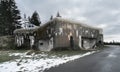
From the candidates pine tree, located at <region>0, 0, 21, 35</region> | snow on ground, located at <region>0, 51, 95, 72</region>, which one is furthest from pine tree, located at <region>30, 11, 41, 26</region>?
snow on ground, located at <region>0, 51, 95, 72</region>

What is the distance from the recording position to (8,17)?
6188 centimetres

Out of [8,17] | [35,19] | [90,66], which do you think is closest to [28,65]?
[90,66]

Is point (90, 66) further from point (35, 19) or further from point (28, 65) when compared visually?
point (35, 19)

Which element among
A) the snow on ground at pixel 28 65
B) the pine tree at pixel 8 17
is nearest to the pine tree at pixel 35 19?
the pine tree at pixel 8 17

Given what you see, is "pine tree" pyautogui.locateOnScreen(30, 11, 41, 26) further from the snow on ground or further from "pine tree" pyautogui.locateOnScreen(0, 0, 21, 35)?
the snow on ground

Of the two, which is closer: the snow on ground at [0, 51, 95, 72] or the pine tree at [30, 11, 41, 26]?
the snow on ground at [0, 51, 95, 72]

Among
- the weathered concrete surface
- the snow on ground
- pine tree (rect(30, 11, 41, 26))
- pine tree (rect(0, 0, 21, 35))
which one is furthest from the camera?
pine tree (rect(30, 11, 41, 26))

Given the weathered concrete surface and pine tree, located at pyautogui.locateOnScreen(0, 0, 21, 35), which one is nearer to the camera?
the weathered concrete surface

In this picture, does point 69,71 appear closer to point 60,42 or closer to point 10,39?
point 60,42

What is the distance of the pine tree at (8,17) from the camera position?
60.2m

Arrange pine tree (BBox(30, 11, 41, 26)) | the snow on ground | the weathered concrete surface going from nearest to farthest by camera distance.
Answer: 1. the weathered concrete surface
2. the snow on ground
3. pine tree (BBox(30, 11, 41, 26))

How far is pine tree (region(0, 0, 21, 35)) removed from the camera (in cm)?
6022

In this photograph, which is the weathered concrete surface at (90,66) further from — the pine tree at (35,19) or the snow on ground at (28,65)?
the pine tree at (35,19)

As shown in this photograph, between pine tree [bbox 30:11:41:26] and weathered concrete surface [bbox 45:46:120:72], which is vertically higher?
pine tree [bbox 30:11:41:26]
